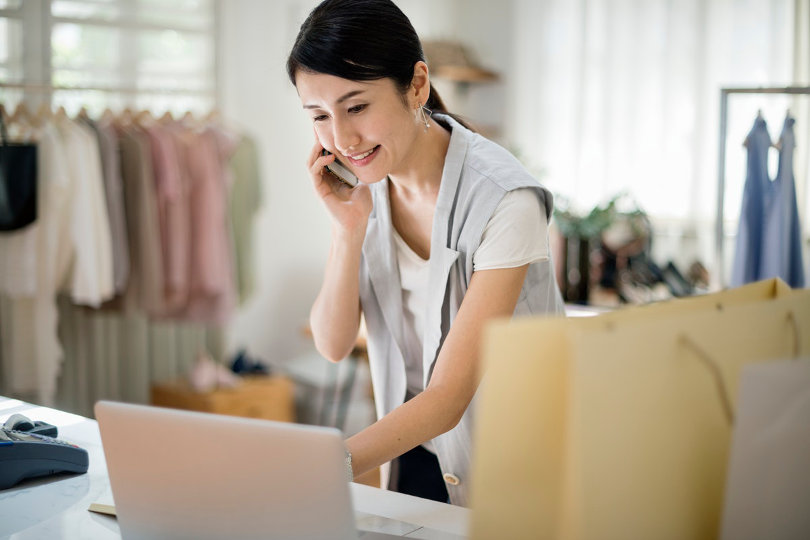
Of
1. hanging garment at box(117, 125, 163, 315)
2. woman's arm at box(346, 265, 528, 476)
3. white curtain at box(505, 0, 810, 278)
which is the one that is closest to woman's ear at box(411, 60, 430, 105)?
woman's arm at box(346, 265, 528, 476)

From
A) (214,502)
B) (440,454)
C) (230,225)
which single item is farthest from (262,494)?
(230,225)

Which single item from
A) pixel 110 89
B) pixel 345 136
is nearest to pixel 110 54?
pixel 110 89

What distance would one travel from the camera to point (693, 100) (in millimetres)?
4410

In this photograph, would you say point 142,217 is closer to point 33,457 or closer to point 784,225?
point 33,457

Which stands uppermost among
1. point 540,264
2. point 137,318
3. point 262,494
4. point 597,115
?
point 597,115

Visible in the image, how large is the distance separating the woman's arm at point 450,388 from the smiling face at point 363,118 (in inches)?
9.9

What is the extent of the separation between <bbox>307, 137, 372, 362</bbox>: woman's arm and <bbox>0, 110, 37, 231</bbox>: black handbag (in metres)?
1.88

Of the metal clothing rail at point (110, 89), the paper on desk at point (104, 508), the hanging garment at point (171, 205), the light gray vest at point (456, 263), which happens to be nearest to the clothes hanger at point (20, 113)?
the metal clothing rail at point (110, 89)

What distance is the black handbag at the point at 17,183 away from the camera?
2967mm

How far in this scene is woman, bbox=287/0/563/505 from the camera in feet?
4.02

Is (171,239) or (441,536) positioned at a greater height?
(171,239)

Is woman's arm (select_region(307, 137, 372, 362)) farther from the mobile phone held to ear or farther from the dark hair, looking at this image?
the dark hair

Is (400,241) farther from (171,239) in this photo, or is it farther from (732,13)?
(732,13)

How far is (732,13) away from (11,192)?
11.4ft
